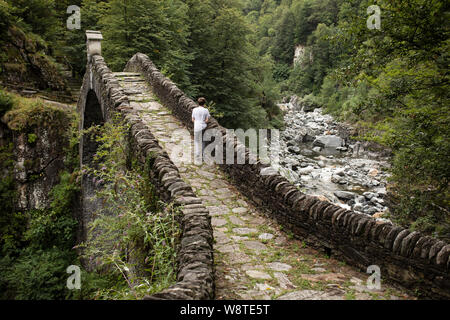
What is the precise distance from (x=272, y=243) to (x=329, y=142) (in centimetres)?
2063

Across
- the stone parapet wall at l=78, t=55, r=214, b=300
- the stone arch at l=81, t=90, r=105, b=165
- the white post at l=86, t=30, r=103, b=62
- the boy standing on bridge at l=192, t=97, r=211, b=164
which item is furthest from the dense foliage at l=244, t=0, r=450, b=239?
the white post at l=86, t=30, r=103, b=62

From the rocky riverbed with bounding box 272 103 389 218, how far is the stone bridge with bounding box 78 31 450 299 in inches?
145

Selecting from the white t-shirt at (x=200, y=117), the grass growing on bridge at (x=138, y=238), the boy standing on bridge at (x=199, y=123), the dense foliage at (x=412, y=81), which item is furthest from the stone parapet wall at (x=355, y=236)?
the dense foliage at (x=412, y=81)

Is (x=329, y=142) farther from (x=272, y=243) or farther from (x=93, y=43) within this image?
(x=272, y=243)

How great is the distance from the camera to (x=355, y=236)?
12.0 ft

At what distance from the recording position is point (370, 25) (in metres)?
5.89

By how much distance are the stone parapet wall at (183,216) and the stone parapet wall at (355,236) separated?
1.37 metres

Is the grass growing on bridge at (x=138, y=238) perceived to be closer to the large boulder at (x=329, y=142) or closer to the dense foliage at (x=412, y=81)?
the dense foliage at (x=412, y=81)

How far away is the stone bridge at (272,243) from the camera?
3043 mm

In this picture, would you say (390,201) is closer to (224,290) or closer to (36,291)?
(224,290)

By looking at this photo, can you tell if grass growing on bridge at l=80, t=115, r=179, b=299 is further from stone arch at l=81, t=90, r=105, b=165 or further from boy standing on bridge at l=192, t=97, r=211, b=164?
stone arch at l=81, t=90, r=105, b=165

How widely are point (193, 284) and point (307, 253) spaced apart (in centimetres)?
197

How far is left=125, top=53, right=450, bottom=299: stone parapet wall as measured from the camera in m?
3.01
